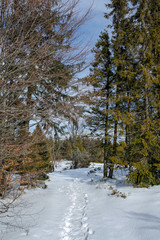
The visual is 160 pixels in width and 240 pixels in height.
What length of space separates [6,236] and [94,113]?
29.1 feet

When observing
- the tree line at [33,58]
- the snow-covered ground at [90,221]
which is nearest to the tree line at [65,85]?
the tree line at [33,58]

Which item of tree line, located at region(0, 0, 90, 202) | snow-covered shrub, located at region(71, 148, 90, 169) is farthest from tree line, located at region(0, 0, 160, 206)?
snow-covered shrub, located at region(71, 148, 90, 169)

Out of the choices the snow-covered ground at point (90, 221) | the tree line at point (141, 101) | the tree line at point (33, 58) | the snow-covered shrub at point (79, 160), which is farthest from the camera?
the snow-covered shrub at point (79, 160)

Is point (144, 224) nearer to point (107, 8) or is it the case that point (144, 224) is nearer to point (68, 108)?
point (68, 108)

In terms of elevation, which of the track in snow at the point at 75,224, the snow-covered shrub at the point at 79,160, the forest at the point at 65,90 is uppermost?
the forest at the point at 65,90

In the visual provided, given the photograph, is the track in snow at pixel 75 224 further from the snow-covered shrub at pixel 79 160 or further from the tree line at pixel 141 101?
the snow-covered shrub at pixel 79 160

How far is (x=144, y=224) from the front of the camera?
3926 millimetres

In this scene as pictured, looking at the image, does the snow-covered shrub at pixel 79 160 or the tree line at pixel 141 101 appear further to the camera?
the snow-covered shrub at pixel 79 160

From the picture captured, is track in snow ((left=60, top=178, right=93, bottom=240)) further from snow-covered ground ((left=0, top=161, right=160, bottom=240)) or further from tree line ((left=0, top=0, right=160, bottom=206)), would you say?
tree line ((left=0, top=0, right=160, bottom=206))

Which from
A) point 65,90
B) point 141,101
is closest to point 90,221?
point 65,90

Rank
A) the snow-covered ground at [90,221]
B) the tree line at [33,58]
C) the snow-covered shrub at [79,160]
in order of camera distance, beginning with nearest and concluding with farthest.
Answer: the tree line at [33,58]
the snow-covered ground at [90,221]
the snow-covered shrub at [79,160]

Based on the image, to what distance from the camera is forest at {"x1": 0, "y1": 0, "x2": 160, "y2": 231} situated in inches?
123

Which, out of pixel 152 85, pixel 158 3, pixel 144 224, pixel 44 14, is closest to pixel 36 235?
pixel 144 224

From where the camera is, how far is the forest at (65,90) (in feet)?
10.2
